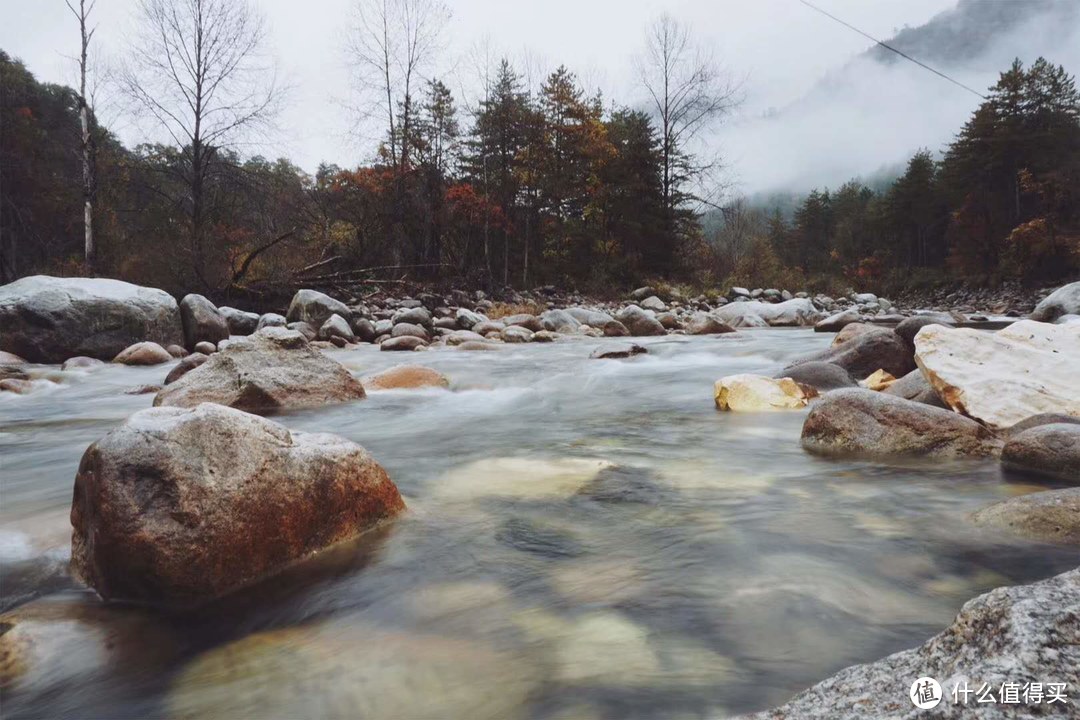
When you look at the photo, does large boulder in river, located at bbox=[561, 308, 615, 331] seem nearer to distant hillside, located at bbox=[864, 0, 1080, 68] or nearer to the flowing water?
distant hillside, located at bbox=[864, 0, 1080, 68]

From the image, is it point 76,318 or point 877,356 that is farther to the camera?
point 76,318

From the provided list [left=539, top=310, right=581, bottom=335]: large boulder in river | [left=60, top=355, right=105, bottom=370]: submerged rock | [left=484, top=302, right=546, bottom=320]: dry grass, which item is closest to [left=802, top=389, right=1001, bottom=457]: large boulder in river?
[left=60, top=355, right=105, bottom=370]: submerged rock

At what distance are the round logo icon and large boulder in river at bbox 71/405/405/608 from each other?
5.71ft

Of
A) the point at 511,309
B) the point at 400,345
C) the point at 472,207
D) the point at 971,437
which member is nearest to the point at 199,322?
the point at 400,345

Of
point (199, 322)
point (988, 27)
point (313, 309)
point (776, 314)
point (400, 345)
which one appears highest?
point (988, 27)

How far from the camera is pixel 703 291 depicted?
2372 centimetres

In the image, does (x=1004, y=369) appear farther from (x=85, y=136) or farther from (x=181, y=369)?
(x=85, y=136)

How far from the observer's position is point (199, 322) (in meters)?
9.52

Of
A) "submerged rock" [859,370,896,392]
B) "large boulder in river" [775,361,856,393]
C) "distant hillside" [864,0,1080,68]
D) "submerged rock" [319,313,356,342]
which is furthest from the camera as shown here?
"distant hillside" [864,0,1080,68]

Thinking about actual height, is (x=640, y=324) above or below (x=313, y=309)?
below

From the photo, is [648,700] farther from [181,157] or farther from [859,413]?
[181,157]

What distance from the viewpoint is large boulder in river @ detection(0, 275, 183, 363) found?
7.77 m

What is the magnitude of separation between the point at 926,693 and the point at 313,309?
475 inches

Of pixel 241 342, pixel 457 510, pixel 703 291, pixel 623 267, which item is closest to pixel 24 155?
pixel 623 267
